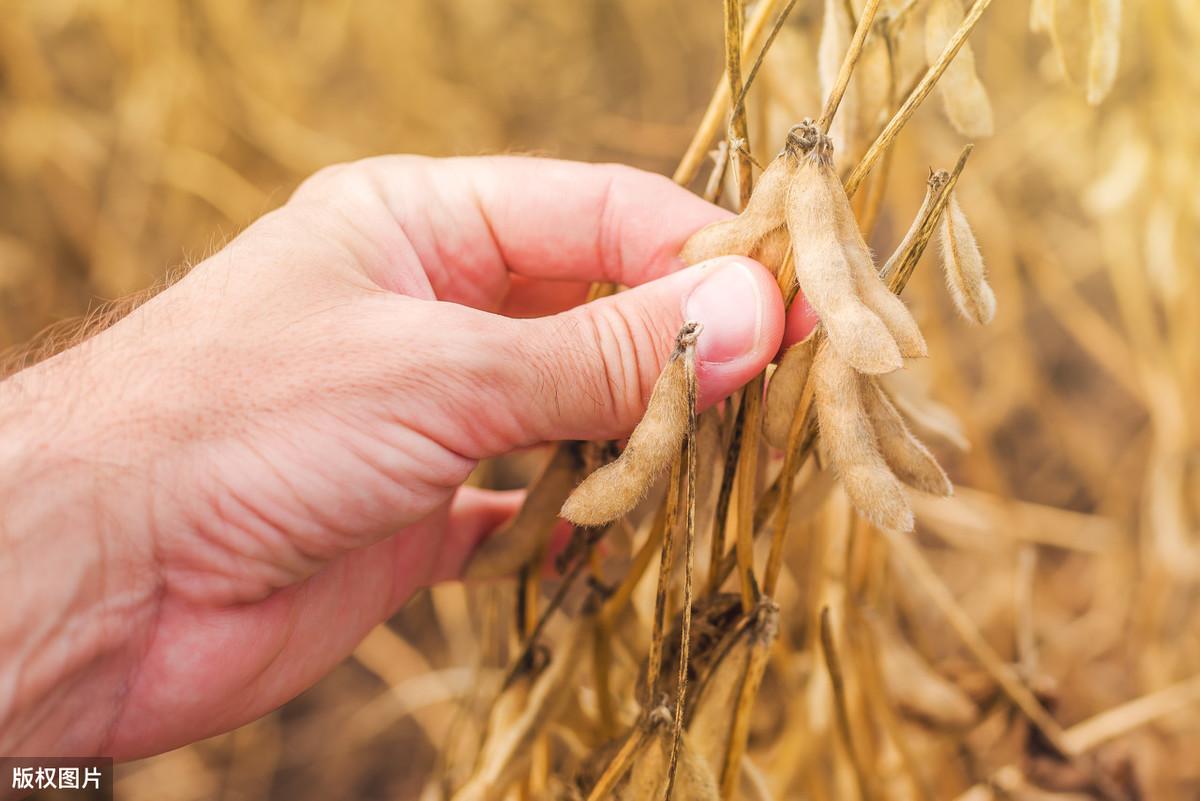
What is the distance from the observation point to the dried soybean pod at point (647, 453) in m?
0.49

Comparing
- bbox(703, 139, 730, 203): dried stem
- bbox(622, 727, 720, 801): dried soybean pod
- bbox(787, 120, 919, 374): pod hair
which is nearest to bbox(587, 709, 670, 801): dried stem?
bbox(622, 727, 720, 801): dried soybean pod

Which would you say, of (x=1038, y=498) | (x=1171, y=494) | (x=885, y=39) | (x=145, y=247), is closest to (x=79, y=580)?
(x=885, y=39)

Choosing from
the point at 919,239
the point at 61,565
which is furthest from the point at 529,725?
the point at 919,239

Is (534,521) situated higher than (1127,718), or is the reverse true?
(534,521)

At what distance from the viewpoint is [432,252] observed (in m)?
0.78

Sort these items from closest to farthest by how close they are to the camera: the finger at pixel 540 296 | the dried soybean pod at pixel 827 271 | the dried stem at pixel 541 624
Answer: the dried soybean pod at pixel 827 271 < the dried stem at pixel 541 624 < the finger at pixel 540 296

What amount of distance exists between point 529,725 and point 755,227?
397 mm

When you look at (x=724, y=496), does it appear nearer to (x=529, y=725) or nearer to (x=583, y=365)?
(x=583, y=365)

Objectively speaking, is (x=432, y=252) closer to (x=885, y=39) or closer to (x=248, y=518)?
(x=248, y=518)

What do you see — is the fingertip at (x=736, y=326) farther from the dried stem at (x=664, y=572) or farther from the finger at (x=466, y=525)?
the finger at (x=466, y=525)

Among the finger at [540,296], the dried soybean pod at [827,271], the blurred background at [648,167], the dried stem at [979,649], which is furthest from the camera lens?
the blurred background at [648,167]

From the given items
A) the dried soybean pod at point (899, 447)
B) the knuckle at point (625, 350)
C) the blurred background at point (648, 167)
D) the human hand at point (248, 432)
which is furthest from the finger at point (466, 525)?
the dried soybean pod at point (899, 447)

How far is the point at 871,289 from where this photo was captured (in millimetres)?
473

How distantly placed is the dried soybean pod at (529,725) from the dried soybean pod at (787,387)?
24 centimetres
